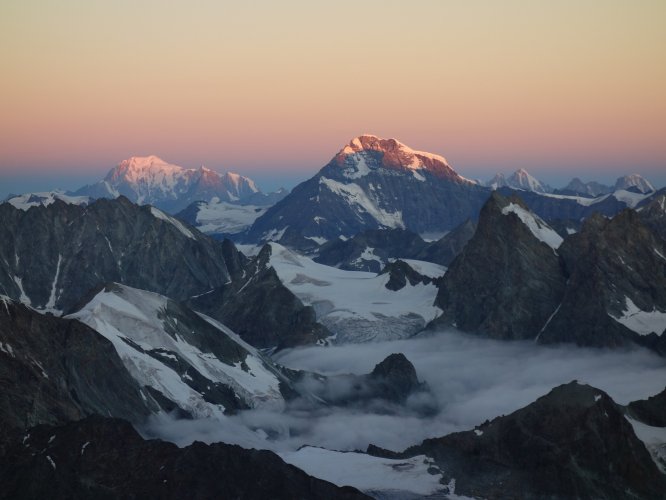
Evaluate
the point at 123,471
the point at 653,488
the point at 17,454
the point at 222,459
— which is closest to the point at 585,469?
the point at 653,488

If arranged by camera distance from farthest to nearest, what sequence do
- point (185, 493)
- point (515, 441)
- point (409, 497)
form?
1. point (515, 441)
2. point (409, 497)
3. point (185, 493)

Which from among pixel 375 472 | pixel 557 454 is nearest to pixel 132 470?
pixel 375 472

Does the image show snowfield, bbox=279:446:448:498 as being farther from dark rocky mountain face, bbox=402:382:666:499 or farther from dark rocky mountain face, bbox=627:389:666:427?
dark rocky mountain face, bbox=627:389:666:427

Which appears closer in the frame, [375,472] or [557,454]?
[557,454]

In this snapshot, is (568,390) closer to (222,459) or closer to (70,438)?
(222,459)

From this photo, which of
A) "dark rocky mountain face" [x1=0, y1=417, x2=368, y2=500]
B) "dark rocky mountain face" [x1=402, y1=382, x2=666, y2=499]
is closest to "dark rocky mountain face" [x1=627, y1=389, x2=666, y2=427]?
"dark rocky mountain face" [x1=402, y1=382, x2=666, y2=499]

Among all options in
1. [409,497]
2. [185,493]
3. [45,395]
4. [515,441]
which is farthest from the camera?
[45,395]

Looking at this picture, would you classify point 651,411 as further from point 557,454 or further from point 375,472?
point 375,472
